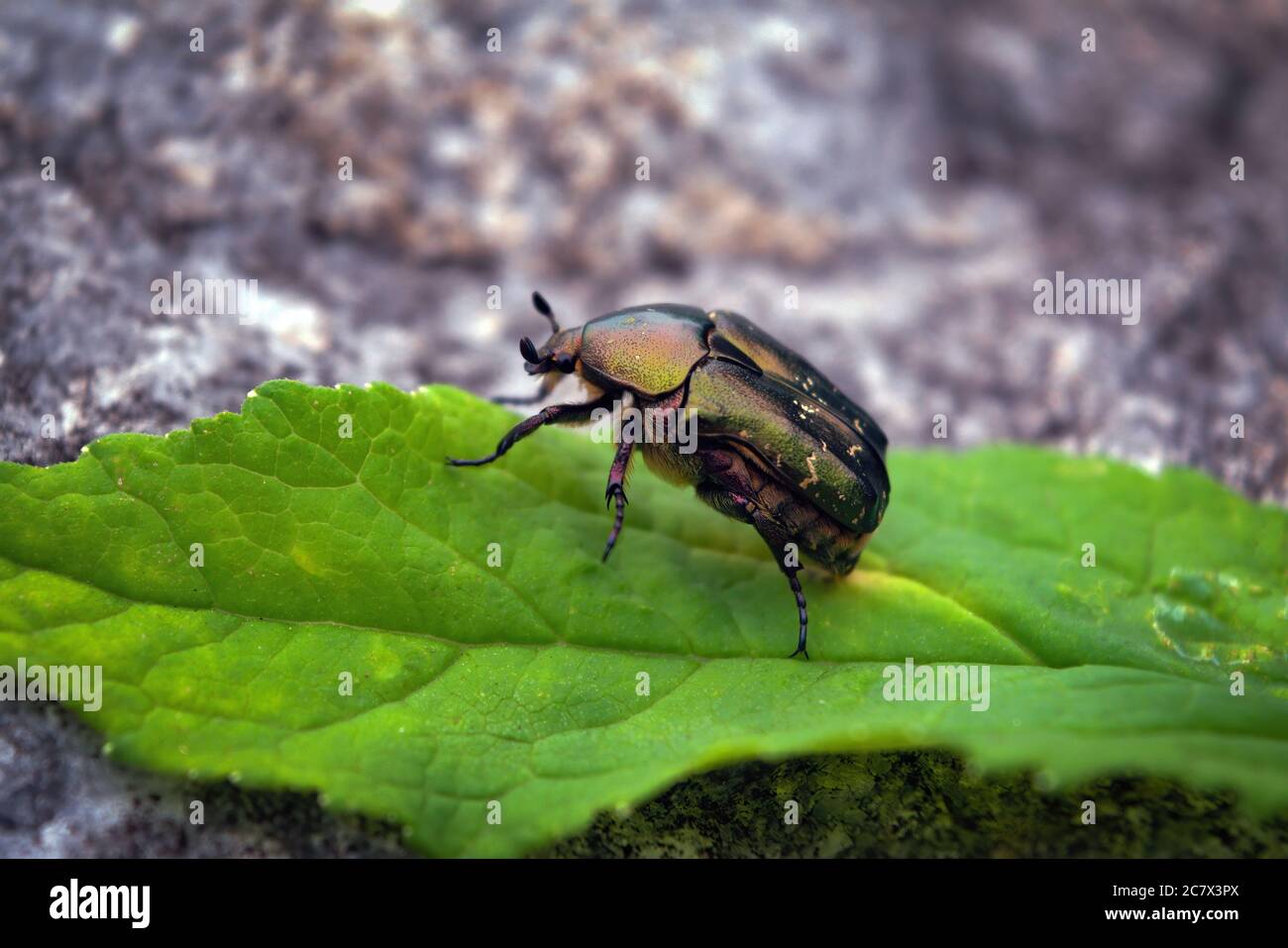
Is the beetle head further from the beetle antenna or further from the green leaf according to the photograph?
the green leaf

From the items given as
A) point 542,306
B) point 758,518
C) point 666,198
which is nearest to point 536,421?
point 542,306

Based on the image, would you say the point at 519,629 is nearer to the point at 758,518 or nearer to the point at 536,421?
the point at 536,421

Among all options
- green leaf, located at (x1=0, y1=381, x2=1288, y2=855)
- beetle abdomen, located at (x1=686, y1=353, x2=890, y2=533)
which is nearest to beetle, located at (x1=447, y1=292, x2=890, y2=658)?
beetle abdomen, located at (x1=686, y1=353, x2=890, y2=533)

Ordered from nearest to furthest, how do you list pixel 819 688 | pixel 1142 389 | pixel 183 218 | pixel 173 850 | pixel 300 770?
1. pixel 300 770
2. pixel 173 850
3. pixel 819 688
4. pixel 183 218
5. pixel 1142 389

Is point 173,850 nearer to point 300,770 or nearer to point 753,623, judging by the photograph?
point 300,770

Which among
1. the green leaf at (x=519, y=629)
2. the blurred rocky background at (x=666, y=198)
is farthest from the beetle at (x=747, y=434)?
the blurred rocky background at (x=666, y=198)

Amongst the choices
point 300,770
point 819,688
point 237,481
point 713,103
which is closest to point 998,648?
point 819,688
